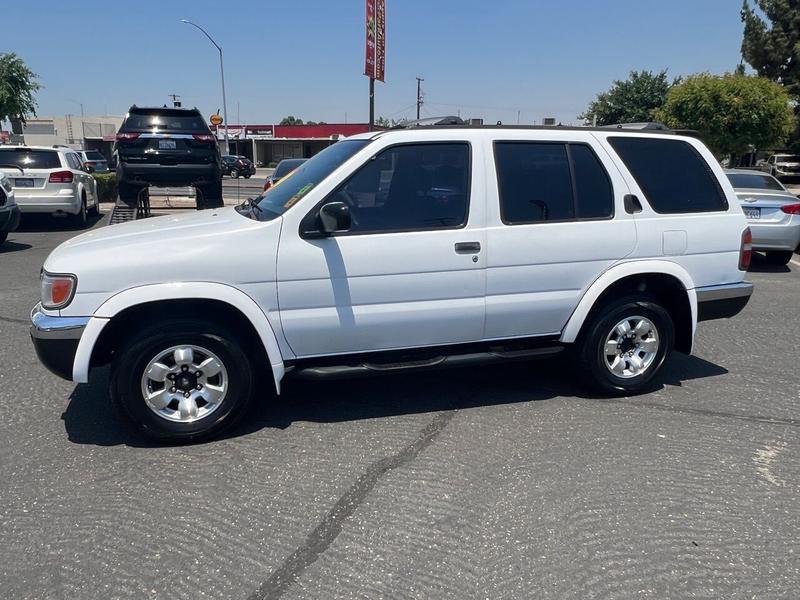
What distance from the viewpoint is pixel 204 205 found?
1187 cm

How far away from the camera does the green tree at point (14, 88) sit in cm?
3216

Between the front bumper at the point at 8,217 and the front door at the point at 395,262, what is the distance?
8.74 m

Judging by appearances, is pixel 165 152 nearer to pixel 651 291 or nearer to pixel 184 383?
pixel 184 383

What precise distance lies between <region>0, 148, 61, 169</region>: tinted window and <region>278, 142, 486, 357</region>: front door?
11.4 metres

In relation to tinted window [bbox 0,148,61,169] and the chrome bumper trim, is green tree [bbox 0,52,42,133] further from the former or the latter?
the chrome bumper trim

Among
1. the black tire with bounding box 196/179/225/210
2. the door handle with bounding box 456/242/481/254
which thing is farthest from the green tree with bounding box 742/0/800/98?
the door handle with bounding box 456/242/481/254

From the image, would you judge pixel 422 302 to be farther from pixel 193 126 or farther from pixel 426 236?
pixel 193 126

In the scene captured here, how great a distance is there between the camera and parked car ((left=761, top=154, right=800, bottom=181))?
127 ft

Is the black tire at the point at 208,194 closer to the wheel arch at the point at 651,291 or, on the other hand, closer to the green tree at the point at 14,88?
the wheel arch at the point at 651,291

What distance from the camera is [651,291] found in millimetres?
4926

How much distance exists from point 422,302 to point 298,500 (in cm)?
148

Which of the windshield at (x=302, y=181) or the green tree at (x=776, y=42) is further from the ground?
the green tree at (x=776, y=42)

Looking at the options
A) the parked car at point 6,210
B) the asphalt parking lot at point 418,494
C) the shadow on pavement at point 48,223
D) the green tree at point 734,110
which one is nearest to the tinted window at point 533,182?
the asphalt parking lot at point 418,494

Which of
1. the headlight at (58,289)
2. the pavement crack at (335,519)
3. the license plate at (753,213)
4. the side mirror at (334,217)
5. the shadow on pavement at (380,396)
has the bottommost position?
the pavement crack at (335,519)
